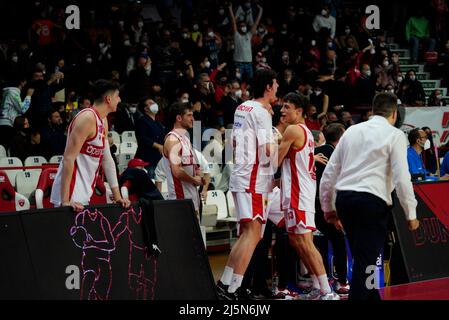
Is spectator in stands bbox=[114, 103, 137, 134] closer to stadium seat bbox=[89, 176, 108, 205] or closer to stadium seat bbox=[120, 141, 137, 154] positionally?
stadium seat bbox=[120, 141, 137, 154]

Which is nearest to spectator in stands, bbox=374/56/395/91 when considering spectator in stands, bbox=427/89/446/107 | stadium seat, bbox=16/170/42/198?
spectator in stands, bbox=427/89/446/107

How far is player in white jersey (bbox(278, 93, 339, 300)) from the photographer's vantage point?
8.37 meters

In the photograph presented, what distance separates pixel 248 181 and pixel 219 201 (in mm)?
4729

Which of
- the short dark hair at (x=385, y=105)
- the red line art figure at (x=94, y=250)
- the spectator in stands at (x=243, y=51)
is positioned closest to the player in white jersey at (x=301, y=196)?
the short dark hair at (x=385, y=105)

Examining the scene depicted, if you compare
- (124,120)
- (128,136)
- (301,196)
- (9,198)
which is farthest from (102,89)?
(124,120)

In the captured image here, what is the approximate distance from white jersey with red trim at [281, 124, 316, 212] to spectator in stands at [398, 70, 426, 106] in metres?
11.9

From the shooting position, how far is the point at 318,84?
19141mm

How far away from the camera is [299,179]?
852 cm

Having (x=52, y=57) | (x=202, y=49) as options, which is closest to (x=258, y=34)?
(x=202, y=49)

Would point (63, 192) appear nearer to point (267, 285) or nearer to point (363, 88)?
point (267, 285)

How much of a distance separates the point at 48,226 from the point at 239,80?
40.2 ft

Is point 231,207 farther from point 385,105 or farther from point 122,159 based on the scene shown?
point 385,105

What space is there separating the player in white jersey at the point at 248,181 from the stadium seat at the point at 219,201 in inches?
176

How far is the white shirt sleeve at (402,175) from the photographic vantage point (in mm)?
6812
